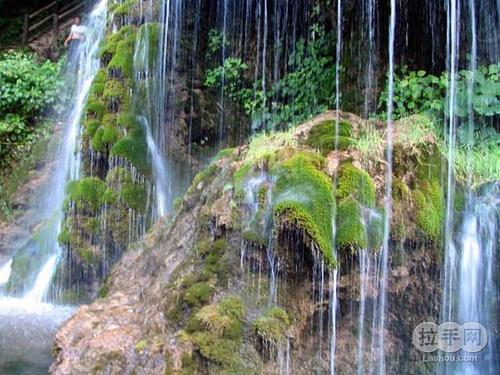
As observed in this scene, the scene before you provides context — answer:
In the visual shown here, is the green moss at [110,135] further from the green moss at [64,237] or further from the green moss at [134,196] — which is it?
the green moss at [64,237]

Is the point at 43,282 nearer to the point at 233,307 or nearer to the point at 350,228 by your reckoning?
the point at 233,307

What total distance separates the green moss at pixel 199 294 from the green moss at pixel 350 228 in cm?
124

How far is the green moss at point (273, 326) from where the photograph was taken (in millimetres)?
4727

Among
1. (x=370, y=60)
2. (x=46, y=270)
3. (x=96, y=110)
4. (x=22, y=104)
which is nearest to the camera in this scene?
(x=370, y=60)

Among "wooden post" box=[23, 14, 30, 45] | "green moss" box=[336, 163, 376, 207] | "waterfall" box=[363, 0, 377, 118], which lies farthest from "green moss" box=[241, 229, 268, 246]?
"wooden post" box=[23, 14, 30, 45]

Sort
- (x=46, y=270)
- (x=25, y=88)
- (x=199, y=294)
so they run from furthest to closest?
(x=25, y=88)
(x=46, y=270)
(x=199, y=294)

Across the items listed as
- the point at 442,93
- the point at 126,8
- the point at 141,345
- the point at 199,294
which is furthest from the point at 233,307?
the point at 126,8

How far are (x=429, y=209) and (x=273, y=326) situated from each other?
1825mm

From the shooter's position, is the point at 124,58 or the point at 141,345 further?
the point at 124,58

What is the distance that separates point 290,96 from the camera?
9469 millimetres

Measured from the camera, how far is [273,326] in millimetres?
4746

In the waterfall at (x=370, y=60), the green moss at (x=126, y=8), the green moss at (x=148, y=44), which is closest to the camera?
the waterfall at (x=370, y=60)

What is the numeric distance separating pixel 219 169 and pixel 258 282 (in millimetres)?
1924

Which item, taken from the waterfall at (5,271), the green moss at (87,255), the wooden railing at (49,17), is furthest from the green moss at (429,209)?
the wooden railing at (49,17)
